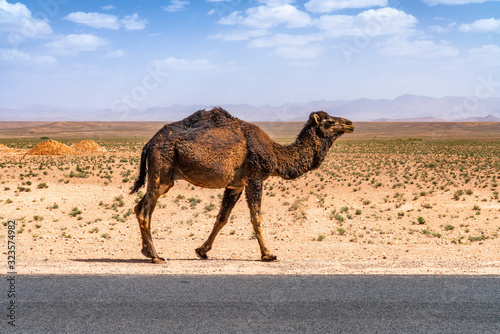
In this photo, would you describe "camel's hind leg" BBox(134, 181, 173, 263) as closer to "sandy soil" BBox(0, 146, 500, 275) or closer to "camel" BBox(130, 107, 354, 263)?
"camel" BBox(130, 107, 354, 263)

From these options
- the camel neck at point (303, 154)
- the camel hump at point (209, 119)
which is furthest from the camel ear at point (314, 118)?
the camel hump at point (209, 119)

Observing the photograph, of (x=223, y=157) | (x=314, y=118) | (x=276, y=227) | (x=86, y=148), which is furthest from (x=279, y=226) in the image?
(x=86, y=148)

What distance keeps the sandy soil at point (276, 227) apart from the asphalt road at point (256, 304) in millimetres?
788

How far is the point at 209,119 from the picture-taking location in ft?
32.0

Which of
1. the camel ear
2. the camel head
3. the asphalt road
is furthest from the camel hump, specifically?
the asphalt road

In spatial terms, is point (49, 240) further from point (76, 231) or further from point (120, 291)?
point (120, 291)

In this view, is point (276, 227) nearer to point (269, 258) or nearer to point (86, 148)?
point (269, 258)

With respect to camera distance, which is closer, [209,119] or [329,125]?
[209,119]

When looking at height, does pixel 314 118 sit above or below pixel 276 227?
above

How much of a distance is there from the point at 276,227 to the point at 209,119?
285 inches

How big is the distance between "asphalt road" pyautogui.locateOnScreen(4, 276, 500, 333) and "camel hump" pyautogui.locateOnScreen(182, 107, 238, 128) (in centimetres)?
307

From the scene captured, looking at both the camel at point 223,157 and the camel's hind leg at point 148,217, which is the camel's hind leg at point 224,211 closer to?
the camel at point 223,157

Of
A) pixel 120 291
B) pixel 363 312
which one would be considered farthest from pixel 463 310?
pixel 120 291

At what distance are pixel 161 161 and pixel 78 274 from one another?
2.40 meters
